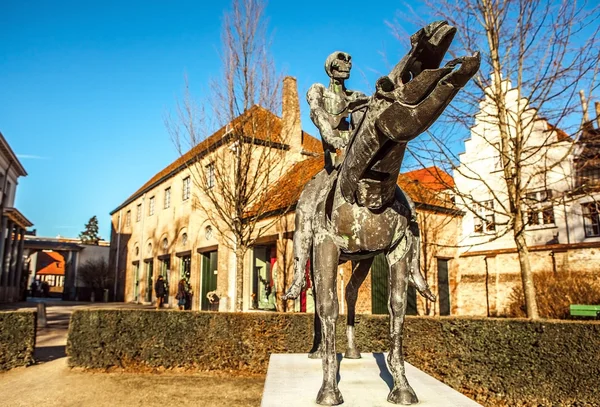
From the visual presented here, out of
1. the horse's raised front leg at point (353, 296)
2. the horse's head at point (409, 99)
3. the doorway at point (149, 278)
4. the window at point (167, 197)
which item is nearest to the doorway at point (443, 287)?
the horse's raised front leg at point (353, 296)

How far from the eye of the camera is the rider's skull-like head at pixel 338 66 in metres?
4.23

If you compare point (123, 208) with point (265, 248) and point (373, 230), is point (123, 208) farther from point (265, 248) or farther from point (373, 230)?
point (373, 230)

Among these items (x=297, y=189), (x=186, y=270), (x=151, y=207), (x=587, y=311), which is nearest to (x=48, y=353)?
(x=297, y=189)

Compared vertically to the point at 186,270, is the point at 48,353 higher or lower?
lower

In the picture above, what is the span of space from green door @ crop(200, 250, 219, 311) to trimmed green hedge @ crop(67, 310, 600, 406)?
12.2m

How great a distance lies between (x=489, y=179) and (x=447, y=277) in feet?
18.9

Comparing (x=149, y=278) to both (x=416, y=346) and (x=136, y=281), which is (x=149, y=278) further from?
(x=416, y=346)

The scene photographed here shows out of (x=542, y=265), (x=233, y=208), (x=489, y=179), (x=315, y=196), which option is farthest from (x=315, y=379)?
(x=489, y=179)

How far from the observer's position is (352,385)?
3387mm

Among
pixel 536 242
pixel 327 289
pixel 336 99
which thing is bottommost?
pixel 327 289

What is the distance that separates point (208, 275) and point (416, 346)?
53.8 feet

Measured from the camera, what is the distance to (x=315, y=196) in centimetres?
372

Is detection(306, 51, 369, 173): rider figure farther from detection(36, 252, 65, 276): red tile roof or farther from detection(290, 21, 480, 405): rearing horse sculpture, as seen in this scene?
detection(36, 252, 65, 276): red tile roof

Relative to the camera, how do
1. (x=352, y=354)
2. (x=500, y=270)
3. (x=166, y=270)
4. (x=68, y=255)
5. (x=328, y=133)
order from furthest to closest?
(x=68, y=255)
(x=166, y=270)
(x=500, y=270)
(x=352, y=354)
(x=328, y=133)
